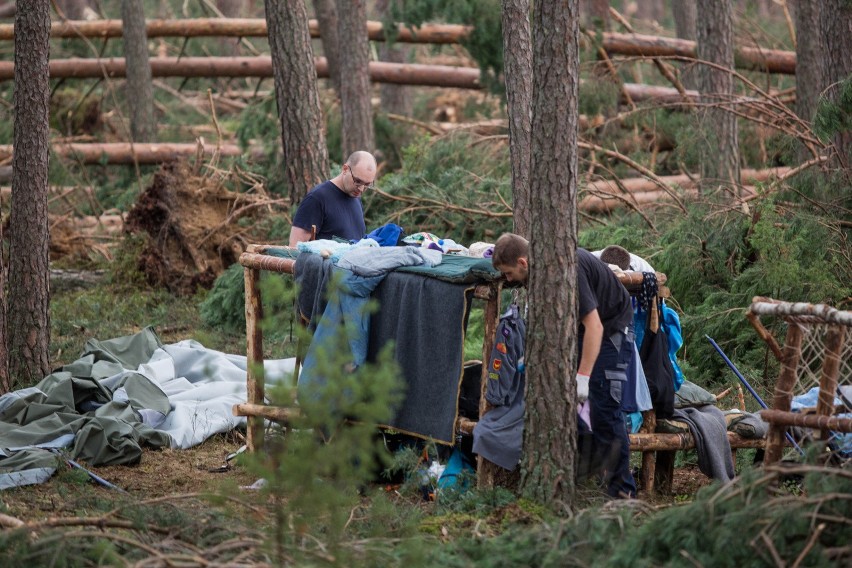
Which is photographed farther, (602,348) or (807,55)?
(807,55)

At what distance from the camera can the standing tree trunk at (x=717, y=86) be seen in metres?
11.4

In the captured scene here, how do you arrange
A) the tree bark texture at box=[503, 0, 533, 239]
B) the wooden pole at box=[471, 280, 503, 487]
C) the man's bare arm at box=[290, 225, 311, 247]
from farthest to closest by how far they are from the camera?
the tree bark texture at box=[503, 0, 533, 239], the man's bare arm at box=[290, 225, 311, 247], the wooden pole at box=[471, 280, 503, 487]

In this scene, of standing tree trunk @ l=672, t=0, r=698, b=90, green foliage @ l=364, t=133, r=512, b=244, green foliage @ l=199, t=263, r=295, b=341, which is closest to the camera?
green foliage @ l=199, t=263, r=295, b=341

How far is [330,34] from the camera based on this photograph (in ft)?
49.0

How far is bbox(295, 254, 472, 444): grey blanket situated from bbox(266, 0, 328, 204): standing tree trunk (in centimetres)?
445

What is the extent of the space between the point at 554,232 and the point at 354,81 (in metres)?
8.38

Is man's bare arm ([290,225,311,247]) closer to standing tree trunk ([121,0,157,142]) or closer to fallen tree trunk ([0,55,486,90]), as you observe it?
fallen tree trunk ([0,55,486,90])

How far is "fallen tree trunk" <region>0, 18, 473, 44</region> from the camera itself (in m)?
15.0

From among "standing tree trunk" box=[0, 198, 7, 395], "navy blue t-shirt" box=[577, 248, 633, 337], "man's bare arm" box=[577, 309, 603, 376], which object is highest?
"navy blue t-shirt" box=[577, 248, 633, 337]

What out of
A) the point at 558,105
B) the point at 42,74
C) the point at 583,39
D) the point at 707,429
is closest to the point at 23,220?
the point at 42,74

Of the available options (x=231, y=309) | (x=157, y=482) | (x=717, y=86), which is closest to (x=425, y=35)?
(x=717, y=86)

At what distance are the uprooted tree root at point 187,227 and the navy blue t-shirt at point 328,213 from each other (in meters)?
4.32

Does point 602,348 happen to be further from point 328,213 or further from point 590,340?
point 328,213

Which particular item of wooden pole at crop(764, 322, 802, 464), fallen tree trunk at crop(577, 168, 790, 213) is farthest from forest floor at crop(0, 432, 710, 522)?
fallen tree trunk at crop(577, 168, 790, 213)
